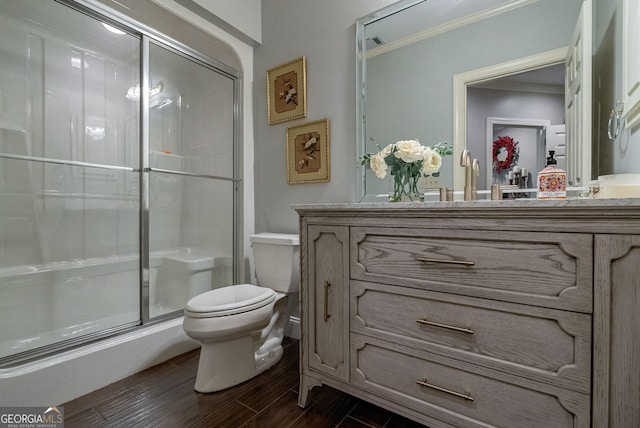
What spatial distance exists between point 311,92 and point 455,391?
1.83 m

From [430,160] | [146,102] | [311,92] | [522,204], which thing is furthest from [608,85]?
[146,102]

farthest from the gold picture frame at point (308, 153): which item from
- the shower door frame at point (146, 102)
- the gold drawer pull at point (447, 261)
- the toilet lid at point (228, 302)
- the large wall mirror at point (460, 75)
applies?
the gold drawer pull at point (447, 261)

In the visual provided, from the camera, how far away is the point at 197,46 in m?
2.40

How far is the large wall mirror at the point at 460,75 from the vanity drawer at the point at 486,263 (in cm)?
63

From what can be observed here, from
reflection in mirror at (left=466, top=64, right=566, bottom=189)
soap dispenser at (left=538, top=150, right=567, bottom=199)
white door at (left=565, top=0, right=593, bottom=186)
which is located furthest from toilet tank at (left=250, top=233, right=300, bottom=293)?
white door at (left=565, top=0, right=593, bottom=186)

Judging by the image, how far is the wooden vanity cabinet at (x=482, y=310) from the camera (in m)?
0.72

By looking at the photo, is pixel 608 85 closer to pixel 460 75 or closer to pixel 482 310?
pixel 460 75

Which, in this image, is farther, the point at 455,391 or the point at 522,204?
the point at 455,391

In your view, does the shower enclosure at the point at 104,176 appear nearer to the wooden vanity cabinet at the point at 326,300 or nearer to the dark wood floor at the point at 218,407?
the dark wood floor at the point at 218,407

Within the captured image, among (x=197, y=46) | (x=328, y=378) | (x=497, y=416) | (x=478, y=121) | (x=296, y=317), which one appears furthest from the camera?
(x=197, y=46)

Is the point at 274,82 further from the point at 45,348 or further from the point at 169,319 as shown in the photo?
the point at 45,348

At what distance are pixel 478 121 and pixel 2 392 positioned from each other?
2462 mm

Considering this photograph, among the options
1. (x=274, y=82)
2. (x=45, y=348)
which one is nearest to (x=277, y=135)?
(x=274, y=82)

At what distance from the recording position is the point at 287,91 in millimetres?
2086
